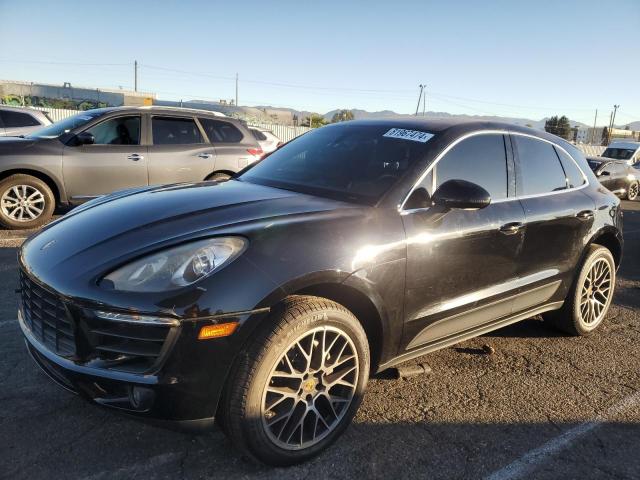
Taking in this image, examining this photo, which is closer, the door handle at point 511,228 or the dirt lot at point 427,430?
the dirt lot at point 427,430

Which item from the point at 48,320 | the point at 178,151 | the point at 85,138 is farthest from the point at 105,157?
the point at 48,320

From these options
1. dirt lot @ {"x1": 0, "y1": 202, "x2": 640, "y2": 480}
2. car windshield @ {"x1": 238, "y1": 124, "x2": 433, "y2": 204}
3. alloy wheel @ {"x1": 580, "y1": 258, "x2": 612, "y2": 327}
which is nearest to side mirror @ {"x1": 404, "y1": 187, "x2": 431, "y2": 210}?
car windshield @ {"x1": 238, "y1": 124, "x2": 433, "y2": 204}

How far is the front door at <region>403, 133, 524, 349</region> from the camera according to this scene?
2797mm

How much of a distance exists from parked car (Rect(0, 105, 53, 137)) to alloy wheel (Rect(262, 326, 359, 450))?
9844 millimetres

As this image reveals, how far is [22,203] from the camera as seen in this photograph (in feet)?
23.0

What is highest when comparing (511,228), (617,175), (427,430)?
(511,228)

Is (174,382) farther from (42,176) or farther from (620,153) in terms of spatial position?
(620,153)

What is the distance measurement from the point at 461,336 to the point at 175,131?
5.90 meters

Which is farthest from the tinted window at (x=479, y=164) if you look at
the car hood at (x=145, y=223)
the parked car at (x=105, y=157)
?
the parked car at (x=105, y=157)

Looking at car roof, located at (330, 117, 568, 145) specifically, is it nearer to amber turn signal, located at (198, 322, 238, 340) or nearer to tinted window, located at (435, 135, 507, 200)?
tinted window, located at (435, 135, 507, 200)

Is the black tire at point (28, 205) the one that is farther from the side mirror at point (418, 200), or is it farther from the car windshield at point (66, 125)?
the side mirror at point (418, 200)

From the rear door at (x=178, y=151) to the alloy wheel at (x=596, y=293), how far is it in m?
5.22

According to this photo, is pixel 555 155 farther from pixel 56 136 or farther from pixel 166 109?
pixel 56 136

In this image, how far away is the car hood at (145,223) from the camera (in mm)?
2273
